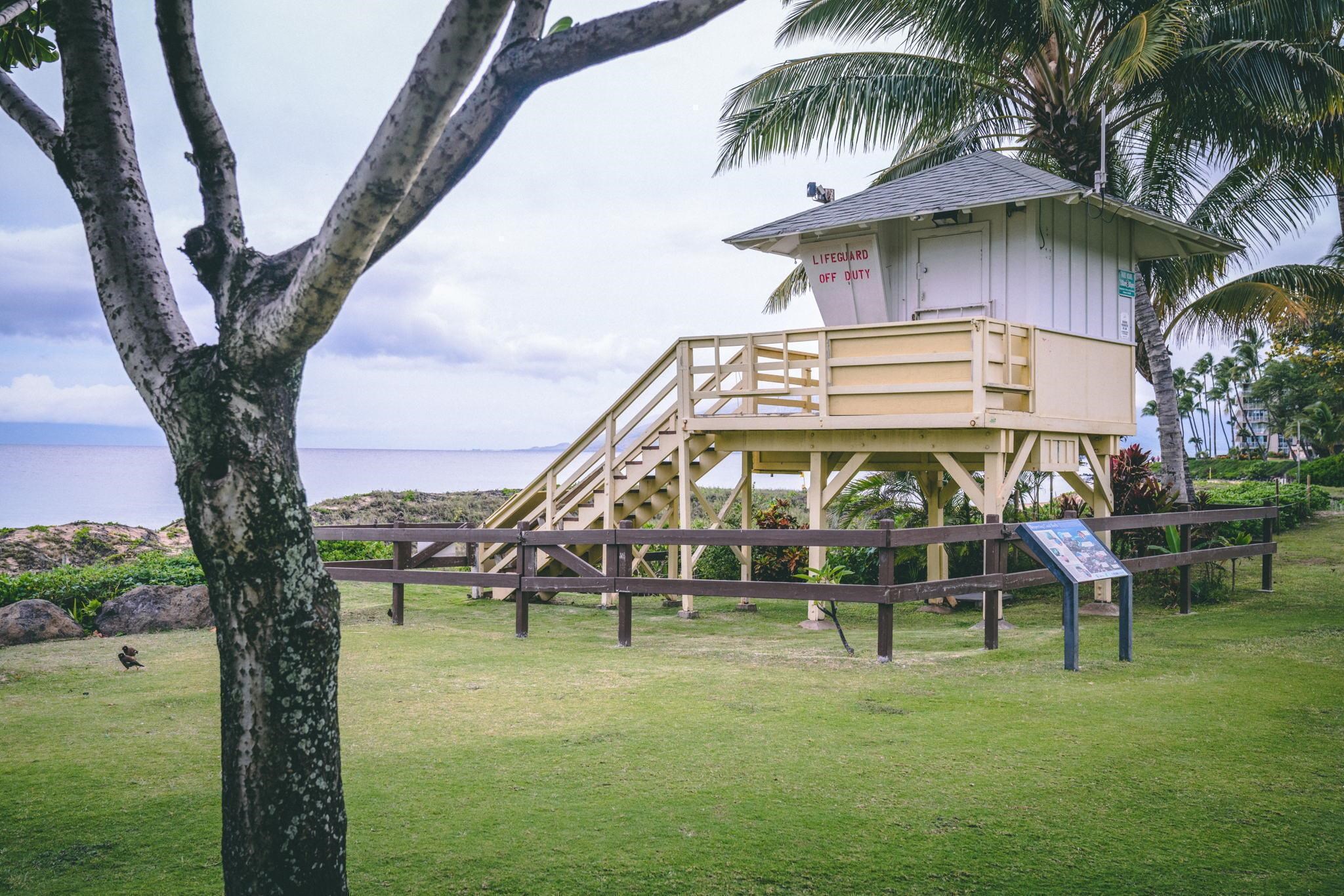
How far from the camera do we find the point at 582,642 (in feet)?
39.2

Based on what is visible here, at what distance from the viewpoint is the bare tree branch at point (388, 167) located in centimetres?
348

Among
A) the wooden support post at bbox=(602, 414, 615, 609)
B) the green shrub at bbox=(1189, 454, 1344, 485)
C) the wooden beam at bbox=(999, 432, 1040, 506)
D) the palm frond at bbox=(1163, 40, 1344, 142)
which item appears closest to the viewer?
the wooden beam at bbox=(999, 432, 1040, 506)

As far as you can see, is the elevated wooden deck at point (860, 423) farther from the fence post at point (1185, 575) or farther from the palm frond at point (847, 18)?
the palm frond at point (847, 18)

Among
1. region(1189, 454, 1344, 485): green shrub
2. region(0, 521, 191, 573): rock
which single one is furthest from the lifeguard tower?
region(1189, 454, 1344, 485): green shrub

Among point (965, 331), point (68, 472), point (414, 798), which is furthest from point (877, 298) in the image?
point (68, 472)

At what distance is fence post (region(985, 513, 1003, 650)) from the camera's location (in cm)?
1077

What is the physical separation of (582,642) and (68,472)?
142 meters

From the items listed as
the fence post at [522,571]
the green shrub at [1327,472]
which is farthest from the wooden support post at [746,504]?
the green shrub at [1327,472]

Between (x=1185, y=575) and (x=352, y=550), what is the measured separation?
45.5 feet

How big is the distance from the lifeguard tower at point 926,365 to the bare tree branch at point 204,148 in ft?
27.0

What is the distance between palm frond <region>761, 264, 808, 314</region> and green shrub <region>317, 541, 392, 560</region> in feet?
34.4

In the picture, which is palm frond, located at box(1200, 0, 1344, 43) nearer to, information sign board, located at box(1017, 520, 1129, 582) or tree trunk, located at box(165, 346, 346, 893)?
information sign board, located at box(1017, 520, 1129, 582)

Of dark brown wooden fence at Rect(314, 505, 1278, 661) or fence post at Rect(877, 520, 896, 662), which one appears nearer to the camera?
fence post at Rect(877, 520, 896, 662)

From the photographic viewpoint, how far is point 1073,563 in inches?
372
